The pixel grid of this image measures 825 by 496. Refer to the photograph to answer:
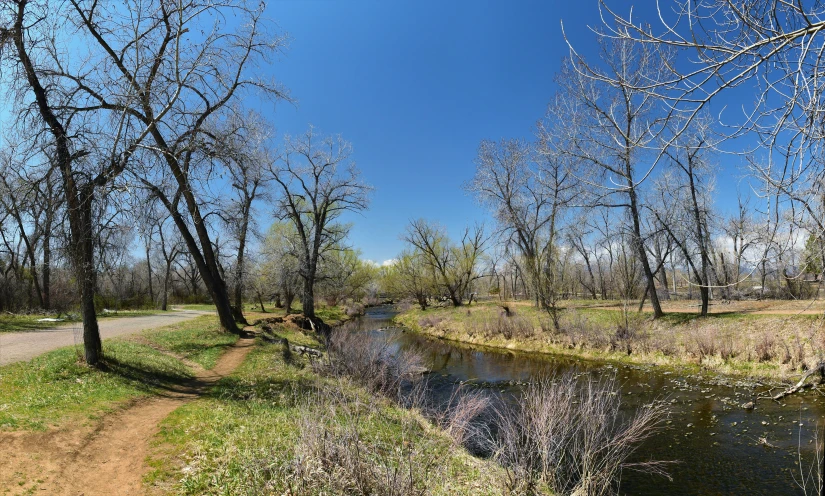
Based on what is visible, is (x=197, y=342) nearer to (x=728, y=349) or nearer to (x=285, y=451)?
(x=285, y=451)

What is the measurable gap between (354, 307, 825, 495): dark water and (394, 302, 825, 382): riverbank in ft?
4.84

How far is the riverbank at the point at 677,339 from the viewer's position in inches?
512

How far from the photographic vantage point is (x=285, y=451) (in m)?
5.45

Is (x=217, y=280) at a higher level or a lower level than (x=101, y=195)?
lower

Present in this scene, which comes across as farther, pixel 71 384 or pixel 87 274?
pixel 87 274

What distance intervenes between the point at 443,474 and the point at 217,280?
15115 millimetres

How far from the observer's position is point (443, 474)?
543 cm

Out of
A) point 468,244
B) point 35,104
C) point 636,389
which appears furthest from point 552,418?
point 468,244

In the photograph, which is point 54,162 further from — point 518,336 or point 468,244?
point 468,244

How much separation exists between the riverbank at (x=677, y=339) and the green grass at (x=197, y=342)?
1428 cm

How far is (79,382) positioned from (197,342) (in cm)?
715

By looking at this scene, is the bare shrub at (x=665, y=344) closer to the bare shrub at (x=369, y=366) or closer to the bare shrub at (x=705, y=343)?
the bare shrub at (x=705, y=343)

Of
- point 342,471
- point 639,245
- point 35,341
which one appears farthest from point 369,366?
point 639,245

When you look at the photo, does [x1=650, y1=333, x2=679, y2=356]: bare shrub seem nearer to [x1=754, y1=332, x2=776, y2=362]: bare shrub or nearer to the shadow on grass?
[x1=754, y1=332, x2=776, y2=362]: bare shrub
